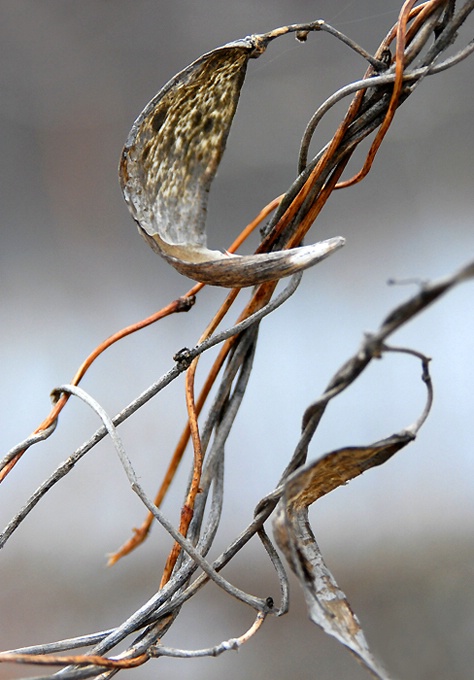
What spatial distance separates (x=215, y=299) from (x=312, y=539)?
0.42 meters

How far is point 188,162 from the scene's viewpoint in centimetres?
28

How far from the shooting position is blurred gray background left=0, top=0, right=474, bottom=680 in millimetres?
545

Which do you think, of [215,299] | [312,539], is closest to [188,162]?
[312,539]

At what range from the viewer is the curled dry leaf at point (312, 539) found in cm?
19

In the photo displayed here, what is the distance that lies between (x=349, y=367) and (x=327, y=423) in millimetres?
425

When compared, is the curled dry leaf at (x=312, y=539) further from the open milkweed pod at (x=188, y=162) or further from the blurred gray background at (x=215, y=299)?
the blurred gray background at (x=215, y=299)

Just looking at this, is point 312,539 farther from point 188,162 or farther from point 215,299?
point 215,299

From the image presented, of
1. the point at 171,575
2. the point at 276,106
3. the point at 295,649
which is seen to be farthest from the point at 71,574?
the point at 276,106

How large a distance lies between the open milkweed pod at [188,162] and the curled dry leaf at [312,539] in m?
0.06

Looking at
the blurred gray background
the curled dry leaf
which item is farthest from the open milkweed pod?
the blurred gray background

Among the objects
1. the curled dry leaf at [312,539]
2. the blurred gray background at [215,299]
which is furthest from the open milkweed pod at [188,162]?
the blurred gray background at [215,299]

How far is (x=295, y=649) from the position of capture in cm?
46

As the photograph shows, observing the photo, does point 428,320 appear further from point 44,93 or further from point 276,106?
point 44,93

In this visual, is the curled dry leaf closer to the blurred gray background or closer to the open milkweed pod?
the open milkweed pod
